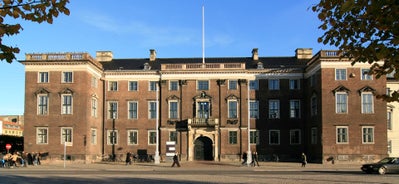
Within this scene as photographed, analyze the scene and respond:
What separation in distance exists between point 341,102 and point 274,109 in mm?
10039

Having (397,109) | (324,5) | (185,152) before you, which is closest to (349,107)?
(397,109)

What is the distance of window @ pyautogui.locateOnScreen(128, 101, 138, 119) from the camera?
61375 mm

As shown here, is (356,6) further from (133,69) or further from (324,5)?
(133,69)

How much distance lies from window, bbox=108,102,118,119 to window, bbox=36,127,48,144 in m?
9.05

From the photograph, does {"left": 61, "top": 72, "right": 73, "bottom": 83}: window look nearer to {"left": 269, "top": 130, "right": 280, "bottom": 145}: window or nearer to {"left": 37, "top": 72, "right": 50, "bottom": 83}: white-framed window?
{"left": 37, "top": 72, "right": 50, "bottom": 83}: white-framed window

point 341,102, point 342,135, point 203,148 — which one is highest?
point 341,102

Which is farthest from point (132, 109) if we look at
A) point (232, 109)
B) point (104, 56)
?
point (232, 109)

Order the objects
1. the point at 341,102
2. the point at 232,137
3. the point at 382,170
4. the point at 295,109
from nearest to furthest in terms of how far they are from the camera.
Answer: the point at 382,170
the point at 341,102
the point at 232,137
the point at 295,109

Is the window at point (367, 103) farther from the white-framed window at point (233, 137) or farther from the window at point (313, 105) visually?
the white-framed window at point (233, 137)

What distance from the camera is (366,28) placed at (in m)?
10.7

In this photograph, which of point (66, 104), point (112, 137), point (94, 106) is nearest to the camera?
point (66, 104)

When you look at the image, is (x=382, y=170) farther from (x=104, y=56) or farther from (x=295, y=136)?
(x=104, y=56)

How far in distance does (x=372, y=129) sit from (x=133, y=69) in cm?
3052

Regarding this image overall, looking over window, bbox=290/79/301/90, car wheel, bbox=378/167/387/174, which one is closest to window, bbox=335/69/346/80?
window, bbox=290/79/301/90
